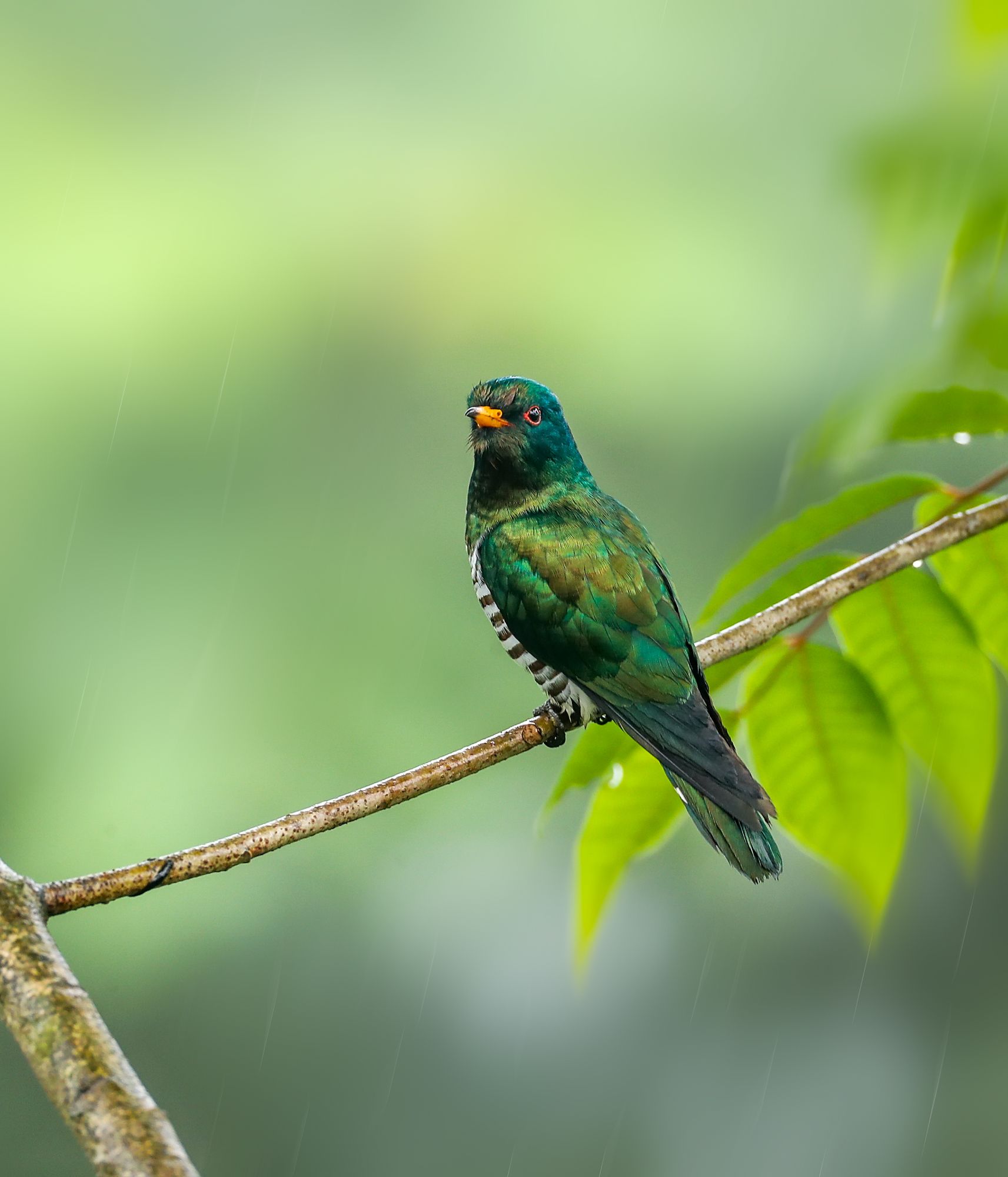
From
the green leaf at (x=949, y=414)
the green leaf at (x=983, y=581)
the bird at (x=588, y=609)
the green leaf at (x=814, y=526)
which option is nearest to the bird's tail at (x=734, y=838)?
the bird at (x=588, y=609)

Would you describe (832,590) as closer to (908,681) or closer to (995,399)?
(908,681)

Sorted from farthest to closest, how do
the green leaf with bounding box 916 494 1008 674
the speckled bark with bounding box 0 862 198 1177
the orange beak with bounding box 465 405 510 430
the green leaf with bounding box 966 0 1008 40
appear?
the orange beak with bounding box 465 405 510 430
the green leaf with bounding box 916 494 1008 674
the green leaf with bounding box 966 0 1008 40
the speckled bark with bounding box 0 862 198 1177

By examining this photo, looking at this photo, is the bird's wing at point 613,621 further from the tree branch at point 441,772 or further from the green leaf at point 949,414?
the green leaf at point 949,414

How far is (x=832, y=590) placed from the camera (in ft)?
4.80

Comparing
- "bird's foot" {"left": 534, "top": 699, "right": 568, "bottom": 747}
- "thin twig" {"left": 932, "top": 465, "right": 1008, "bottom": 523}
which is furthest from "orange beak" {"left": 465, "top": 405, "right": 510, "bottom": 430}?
"thin twig" {"left": 932, "top": 465, "right": 1008, "bottom": 523}

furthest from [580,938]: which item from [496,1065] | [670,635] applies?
[496,1065]

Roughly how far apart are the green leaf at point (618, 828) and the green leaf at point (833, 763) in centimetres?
16

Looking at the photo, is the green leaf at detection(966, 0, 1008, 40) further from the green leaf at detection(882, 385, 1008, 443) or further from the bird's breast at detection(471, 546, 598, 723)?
the bird's breast at detection(471, 546, 598, 723)

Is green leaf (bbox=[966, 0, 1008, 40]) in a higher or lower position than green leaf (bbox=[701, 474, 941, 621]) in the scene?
higher

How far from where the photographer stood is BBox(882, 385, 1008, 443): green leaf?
141 cm

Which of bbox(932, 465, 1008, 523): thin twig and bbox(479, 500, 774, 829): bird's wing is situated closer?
bbox(932, 465, 1008, 523): thin twig

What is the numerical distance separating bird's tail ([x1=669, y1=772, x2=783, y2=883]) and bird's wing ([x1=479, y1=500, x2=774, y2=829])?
0.06m

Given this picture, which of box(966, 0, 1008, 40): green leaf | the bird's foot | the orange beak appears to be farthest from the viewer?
the orange beak

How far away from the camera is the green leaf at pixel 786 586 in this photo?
154 centimetres
